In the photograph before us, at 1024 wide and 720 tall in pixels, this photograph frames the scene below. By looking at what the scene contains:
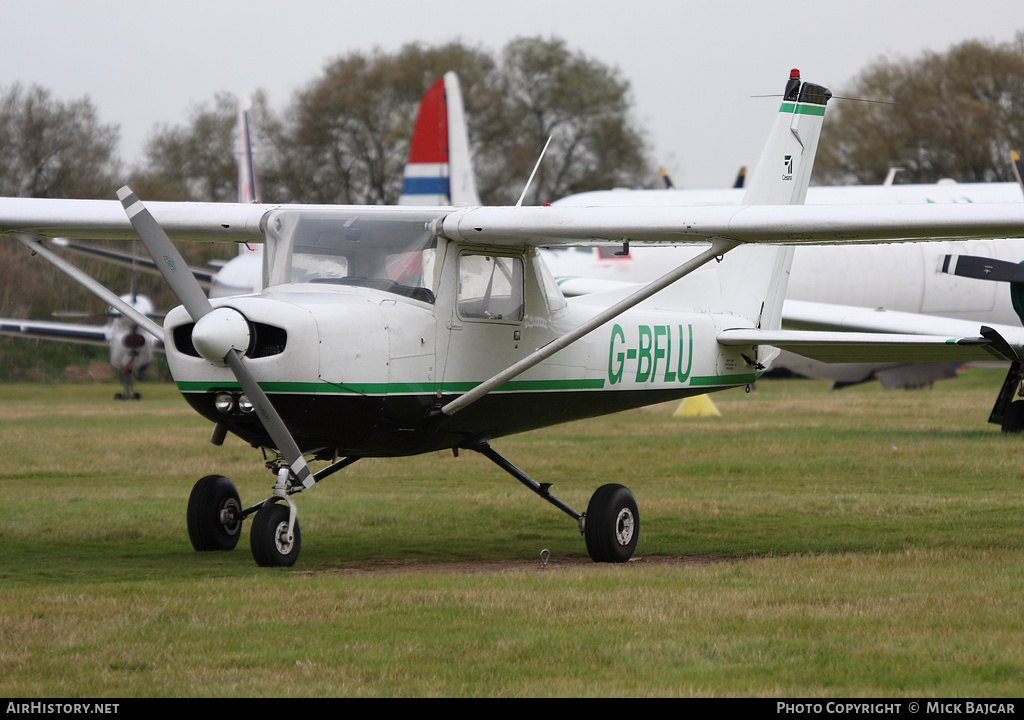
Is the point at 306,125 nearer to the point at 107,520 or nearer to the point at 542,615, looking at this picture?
the point at 107,520

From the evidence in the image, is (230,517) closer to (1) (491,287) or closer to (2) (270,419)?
(2) (270,419)

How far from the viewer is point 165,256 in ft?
25.3

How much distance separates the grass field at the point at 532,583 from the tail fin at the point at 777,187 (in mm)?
1941

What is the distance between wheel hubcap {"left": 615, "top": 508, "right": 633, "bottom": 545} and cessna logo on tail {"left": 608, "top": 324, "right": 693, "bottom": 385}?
120 cm

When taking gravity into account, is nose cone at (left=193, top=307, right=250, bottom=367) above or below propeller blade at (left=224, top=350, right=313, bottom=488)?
above

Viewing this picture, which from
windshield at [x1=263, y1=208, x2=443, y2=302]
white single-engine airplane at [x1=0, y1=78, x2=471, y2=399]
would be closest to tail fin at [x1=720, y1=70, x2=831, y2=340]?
windshield at [x1=263, y1=208, x2=443, y2=302]

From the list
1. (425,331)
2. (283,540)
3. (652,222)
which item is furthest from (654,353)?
(283,540)

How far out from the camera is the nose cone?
23.0 ft

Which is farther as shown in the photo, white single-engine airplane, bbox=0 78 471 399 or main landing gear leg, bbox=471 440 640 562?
white single-engine airplane, bbox=0 78 471 399

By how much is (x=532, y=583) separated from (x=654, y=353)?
2974mm

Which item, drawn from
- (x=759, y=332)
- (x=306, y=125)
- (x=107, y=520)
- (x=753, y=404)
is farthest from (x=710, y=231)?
(x=306, y=125)

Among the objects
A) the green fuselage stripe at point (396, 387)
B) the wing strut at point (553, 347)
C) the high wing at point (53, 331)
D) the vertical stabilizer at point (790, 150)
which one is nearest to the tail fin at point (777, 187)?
the vertical stabilizer at point (790, 150)

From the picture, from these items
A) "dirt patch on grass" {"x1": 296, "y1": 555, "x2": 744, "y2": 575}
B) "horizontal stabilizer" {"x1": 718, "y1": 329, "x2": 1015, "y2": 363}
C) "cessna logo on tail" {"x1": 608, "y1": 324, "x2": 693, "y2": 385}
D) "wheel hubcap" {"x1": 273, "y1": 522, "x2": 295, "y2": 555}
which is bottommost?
"dirt patch on grass" {"x1": 296, "y1": 555, "x2": 744, "y2": 575}

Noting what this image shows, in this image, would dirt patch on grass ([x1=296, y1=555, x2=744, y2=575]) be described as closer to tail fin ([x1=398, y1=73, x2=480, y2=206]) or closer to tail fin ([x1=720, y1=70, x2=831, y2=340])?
tail fin ([x1=720, y1=70, x2=831, y2=340])
